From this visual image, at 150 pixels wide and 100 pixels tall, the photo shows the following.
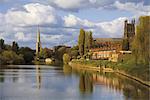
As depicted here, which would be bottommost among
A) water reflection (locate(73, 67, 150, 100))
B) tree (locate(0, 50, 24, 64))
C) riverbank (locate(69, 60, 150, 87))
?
water reflection (locate(73, 67, 150, 100))

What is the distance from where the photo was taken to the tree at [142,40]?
37606mm

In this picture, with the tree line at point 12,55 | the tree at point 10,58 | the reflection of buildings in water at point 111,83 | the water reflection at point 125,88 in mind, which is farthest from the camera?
the tree line at point 12,55

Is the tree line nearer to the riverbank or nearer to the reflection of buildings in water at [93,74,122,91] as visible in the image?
the riverbank

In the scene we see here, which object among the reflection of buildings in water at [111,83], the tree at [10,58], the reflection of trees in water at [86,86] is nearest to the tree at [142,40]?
the reflection of buildings in water at [111,83]

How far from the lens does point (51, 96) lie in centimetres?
2534

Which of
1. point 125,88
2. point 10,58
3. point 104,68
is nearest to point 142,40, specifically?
point 125,88

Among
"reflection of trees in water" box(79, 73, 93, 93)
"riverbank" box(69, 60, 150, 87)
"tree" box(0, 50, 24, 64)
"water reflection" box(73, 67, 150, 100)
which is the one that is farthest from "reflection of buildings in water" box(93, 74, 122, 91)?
"tree" box(0, 50, 24, 64)

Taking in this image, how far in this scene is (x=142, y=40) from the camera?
126ft

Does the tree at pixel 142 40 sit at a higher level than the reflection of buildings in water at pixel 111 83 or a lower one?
higher

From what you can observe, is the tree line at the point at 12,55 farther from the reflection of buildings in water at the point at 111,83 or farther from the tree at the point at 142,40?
the tree at the point at 142,40

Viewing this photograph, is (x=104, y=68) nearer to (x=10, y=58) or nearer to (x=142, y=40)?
(x=142, y=40)

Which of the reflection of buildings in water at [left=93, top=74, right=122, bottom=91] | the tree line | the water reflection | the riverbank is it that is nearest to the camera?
the water reflection

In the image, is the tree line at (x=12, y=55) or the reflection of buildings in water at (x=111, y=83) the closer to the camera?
the reflection of buildings in water at (x=111, y=83)

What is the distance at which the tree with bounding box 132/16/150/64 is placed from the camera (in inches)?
1481
